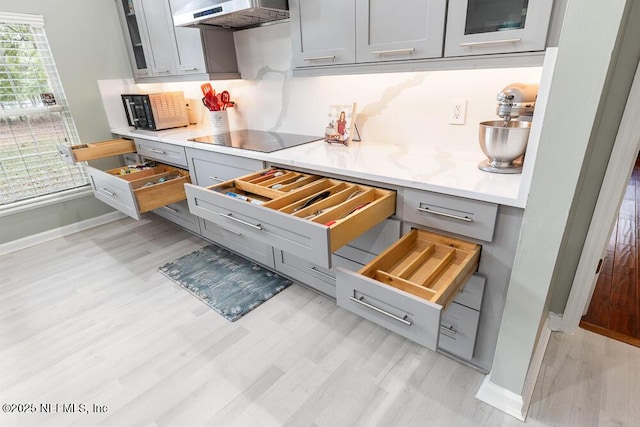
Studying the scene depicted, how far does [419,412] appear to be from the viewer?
1363 mm

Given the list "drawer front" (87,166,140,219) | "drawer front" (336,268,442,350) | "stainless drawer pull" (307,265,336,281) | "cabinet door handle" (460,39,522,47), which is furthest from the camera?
"drawer front" (87,166,140,219)

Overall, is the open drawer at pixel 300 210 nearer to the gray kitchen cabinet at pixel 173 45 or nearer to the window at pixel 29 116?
Result: the gray kitchen cabinet at pixel 173 45

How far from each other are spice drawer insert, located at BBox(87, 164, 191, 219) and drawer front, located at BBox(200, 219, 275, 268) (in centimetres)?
35

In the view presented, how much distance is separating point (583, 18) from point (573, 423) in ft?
4.60

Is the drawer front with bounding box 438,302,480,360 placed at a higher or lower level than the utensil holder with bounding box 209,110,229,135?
lower

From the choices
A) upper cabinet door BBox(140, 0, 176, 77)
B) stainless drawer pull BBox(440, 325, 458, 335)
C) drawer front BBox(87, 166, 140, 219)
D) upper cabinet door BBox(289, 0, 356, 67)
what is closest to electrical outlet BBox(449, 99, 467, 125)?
upper cabinet door BBox(289, 0, 356, 67)

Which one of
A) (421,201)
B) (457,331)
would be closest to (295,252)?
(421,201)

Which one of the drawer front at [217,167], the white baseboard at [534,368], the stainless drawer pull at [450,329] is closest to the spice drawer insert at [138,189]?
the drawer front at [217,167]

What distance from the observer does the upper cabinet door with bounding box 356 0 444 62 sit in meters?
1.37

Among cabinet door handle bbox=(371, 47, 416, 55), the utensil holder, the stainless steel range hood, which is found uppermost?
the stainless steel range hood

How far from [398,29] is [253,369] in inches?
65.2

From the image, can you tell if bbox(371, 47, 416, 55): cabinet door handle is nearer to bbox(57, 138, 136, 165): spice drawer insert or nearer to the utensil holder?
the utensil holder

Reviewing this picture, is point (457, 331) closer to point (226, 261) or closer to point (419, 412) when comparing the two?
point (419, 412)

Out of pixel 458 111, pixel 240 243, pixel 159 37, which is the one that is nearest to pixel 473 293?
pixel 458 111
